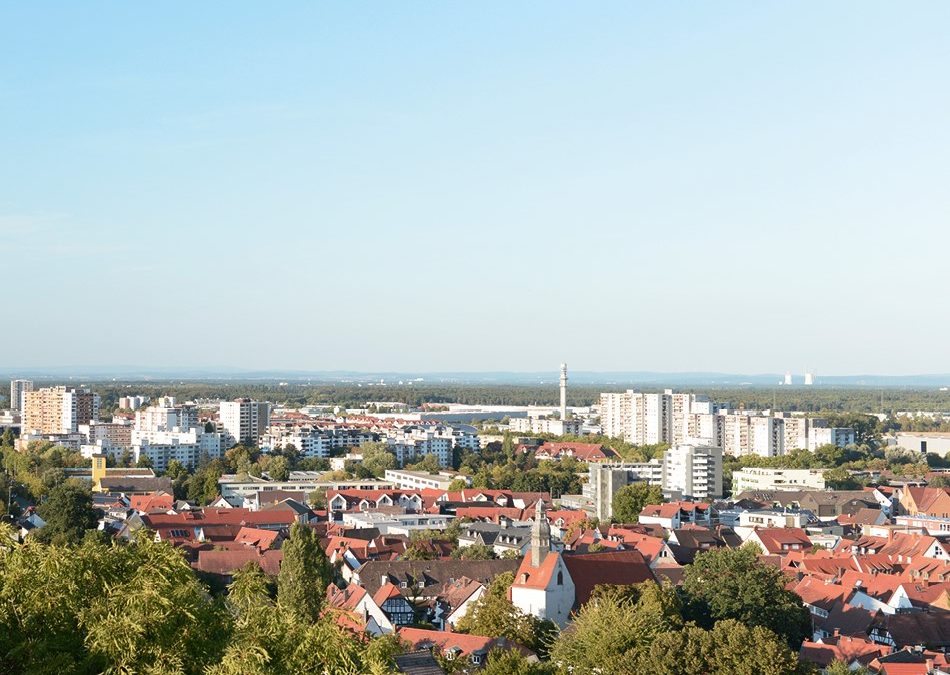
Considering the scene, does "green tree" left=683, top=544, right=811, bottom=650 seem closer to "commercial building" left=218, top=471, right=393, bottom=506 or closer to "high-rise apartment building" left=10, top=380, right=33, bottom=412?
"commercial building" left=218, top=471, right=393, bottom=506

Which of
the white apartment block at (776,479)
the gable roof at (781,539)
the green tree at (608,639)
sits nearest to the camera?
the green tree at (608,639)

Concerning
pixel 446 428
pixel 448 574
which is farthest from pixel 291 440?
pixel 448 574

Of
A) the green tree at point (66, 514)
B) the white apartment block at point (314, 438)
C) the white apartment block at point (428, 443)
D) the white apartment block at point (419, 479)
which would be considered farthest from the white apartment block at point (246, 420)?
the green tree at point (66, 514)

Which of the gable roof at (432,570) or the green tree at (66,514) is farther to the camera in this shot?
the green tree at (66,514)

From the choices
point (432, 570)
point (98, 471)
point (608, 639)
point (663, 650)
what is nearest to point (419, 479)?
point (98, 471)

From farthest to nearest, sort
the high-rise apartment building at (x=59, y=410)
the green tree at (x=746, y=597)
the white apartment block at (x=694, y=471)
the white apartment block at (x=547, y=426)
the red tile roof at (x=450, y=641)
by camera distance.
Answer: the white apartment block at (x=547, y=426), the high-rise apartment building at (x=59, y=410), the white apartment block at (x=694, y=471), the green tree at (x=746, y=597), the red tile roof at (x=450, y=641)

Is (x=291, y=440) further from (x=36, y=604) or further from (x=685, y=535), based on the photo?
(x=36, y=604)

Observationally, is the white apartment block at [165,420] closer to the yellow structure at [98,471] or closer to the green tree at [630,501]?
the yellow structure at [98,471]
